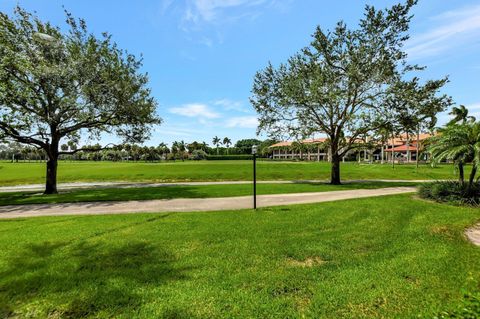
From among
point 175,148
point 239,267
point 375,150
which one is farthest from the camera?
point 175,148

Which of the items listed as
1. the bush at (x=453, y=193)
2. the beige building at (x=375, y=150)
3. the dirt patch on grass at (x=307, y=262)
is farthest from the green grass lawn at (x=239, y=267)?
the beige building at (x=375, y=150)

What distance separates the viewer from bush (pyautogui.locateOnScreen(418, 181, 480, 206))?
11.0 meters

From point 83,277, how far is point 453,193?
14.1 meters

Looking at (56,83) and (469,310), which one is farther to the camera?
(56,83)

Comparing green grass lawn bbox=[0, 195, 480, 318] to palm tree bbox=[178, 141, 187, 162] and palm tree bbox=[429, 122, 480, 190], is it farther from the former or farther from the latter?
palm tree bbox=[178, 141, 187, 162]

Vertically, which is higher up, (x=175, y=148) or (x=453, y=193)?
(x=175, y=148)

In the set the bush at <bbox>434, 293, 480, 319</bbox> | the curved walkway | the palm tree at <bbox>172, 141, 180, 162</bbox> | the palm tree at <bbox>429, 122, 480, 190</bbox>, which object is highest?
the palm tree at <bbox>172, 141, 180, 162</bbox>

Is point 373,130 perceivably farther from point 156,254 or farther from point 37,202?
point 37,202

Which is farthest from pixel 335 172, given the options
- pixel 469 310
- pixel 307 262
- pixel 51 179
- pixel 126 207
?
pixel 51 179

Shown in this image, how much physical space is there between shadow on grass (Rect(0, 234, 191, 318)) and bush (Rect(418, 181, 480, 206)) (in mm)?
11856

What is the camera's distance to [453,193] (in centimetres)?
1180

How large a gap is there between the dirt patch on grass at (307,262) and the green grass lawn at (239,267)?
0.8 inches


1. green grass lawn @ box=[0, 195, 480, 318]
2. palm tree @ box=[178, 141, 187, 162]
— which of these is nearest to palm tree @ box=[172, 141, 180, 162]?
palm tree @ box=[178, 141, 187, 162]

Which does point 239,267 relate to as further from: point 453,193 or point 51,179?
point 51,179
